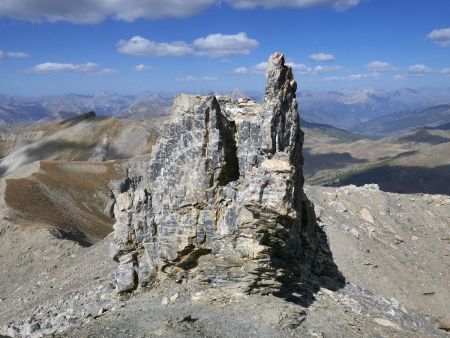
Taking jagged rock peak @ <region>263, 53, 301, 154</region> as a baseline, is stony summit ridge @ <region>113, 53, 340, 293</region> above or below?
below

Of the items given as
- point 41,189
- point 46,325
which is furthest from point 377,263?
point 41,189

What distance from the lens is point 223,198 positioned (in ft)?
84.5

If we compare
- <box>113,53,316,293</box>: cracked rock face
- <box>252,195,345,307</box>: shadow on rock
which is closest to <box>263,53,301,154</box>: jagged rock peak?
<box>113,53,316,293</box>: cracked rock face

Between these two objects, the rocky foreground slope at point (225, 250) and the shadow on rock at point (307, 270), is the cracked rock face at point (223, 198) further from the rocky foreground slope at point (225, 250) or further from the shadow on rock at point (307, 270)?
the shadow on rock at point (307, 270)

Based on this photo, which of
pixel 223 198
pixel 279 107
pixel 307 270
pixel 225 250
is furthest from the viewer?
pixel 307 270

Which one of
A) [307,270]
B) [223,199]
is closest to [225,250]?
[223,199]

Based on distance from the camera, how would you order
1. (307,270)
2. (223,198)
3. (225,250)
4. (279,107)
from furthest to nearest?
(307,270) → (279,107) → (223,198) → (225,250)

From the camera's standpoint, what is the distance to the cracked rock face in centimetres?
2445

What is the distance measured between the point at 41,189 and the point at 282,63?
251 ft

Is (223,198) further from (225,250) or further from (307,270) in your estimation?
(307,270)

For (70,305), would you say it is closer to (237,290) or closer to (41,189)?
(237,290)

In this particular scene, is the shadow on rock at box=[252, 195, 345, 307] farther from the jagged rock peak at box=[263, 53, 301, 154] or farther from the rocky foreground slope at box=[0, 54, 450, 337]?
the jagged rock peak at box=[263, 53, 301, 154]

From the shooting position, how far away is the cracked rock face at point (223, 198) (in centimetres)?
2445

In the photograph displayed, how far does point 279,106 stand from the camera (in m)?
27.1
